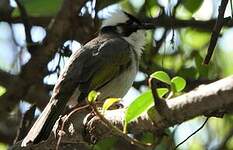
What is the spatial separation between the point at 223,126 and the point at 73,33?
4.79 feet

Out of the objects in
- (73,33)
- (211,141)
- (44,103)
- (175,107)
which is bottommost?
(211,141)

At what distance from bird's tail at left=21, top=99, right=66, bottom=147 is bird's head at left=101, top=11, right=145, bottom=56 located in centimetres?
126

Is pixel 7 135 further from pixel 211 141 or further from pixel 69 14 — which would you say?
pixel 211 141

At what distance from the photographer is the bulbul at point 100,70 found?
3834 millimetres

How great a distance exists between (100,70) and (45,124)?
104 centimetres

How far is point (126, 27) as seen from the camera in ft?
16.8

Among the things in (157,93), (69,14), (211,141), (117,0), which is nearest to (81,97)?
(69,14)

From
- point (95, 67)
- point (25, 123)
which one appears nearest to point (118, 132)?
point (25, 123)

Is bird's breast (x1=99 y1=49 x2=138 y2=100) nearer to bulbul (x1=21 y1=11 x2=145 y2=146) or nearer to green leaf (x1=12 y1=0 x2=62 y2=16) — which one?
bulbul (x1=21 y1=11 x2=145 y2=146)

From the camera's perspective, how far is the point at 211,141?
477 cm

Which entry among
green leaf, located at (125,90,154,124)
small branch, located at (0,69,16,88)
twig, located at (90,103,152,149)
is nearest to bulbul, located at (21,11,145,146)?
small branch, located at (0,69,16,88)

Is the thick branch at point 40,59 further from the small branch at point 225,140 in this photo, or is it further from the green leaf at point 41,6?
the small branch at point 225,140

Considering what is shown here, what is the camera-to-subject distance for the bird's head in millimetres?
4853

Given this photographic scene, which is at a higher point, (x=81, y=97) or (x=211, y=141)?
(x=81, y=97)
